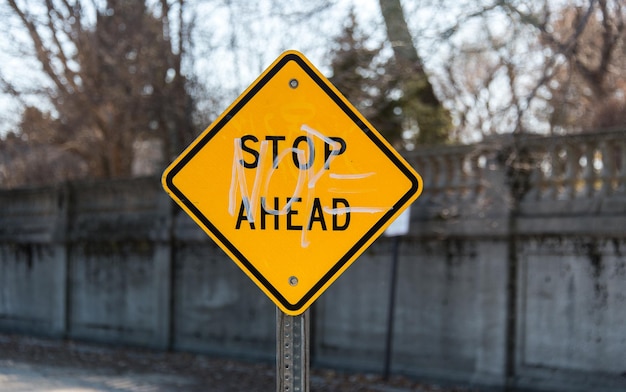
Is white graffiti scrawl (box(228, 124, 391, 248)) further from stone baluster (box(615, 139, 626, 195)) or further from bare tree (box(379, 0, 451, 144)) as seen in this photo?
bare tree (box(379, 0, 451, 144))

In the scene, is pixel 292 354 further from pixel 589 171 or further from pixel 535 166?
pixel 535 166

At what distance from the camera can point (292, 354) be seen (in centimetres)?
327

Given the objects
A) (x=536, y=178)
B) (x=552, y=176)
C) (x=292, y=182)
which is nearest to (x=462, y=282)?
(x=536, y=178)

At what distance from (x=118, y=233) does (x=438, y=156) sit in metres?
6.81

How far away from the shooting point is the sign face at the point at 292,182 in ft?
11.2

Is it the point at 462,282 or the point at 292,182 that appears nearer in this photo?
the point at 292,182

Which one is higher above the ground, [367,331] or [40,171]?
[40,171]

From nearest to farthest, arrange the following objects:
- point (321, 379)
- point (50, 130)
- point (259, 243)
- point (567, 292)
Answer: point (259, 243) < point (567, 292) < point (321, 379) < point (50, 130)

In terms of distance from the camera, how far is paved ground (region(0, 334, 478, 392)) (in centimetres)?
1041

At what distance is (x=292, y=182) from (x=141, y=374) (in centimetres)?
903

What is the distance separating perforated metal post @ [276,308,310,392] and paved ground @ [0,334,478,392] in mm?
7107

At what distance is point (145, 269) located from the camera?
48.0 feet

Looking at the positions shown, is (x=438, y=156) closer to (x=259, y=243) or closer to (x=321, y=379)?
(x=321, y=379)

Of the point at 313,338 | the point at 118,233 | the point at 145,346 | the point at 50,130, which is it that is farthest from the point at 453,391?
the point at 50,130
